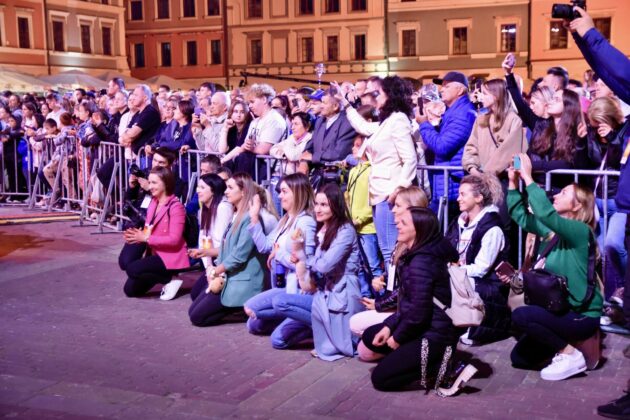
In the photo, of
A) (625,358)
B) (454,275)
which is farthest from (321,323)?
(625,358)

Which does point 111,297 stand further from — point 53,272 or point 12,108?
point 12,108

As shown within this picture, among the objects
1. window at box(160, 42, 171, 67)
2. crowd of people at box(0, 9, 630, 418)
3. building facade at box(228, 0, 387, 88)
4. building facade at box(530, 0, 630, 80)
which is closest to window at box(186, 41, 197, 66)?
window at box(160, 42, 171, 67)

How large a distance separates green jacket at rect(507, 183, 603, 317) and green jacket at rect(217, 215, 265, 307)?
275 cm

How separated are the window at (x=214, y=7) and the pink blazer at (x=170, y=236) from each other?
56790mm

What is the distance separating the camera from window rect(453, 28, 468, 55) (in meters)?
53.3

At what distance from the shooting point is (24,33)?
5050 centimetres

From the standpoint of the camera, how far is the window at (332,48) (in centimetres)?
5800

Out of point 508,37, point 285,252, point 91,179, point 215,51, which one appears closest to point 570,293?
point 285,252

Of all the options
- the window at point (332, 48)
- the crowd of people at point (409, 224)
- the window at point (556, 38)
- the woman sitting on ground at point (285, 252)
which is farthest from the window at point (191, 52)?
the woman sitting on ground at point (285, 252)

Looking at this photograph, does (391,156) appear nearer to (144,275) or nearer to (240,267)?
(240,267)

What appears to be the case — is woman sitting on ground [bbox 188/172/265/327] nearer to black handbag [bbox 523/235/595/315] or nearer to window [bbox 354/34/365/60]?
black handbag [bbox 523/235/595/315]

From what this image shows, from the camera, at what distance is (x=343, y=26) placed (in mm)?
57438

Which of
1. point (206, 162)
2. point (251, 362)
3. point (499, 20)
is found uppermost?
point (499, 20)

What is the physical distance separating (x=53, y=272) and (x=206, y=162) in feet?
7.84
